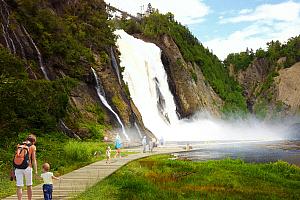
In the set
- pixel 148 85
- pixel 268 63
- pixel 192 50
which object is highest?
pixel 268 63

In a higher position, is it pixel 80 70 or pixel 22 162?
pixel 80 70

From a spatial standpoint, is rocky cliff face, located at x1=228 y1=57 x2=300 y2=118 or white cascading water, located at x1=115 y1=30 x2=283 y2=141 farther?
rocky cliff face, located at x1=228 y1=57 x2=300 y2=118

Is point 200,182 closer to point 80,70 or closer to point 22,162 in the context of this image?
point 22,162

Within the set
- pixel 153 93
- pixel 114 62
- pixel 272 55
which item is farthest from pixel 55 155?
pixel 272 55

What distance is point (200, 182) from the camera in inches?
686

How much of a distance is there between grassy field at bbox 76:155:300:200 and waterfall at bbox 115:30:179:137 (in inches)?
1584

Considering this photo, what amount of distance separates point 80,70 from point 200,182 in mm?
30243

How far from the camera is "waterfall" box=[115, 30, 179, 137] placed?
212ft

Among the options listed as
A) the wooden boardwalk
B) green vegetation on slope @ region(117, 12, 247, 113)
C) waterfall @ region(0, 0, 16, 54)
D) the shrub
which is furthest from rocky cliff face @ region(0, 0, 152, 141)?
green vegetation on slope @ region(117, 12, 247, 113)

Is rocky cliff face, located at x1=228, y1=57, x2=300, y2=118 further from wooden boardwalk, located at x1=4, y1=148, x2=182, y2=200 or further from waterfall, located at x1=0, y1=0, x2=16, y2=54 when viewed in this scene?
wooden boardwalk, located at x1=4, y1=148, x2=182, y2=200

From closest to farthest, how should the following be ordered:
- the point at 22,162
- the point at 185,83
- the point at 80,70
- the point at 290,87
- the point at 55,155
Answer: the point at 22,162
the point at 55,155
the point at 80,70
the point at 185,83
the point at 290,87

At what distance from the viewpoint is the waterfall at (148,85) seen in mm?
64625

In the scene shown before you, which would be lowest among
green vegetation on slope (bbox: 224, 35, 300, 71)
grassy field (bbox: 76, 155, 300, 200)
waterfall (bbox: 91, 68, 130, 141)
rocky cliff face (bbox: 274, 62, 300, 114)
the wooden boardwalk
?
grassy field (bbox: 76, 155, 300, 200)

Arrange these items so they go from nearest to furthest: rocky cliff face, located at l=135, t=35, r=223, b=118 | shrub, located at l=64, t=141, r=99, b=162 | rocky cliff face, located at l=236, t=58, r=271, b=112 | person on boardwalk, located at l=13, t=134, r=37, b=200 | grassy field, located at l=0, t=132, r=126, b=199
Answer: person on boardwalk, located at l=13, t=134, r=37, b=200
grassy field, located at l=0, t=132, r=126, b=199
shrub, located at l=64, t=141, r=99, b=162
rocky cliff face, located at l=135, t=35, r=223, b=118
rocky cliff face, located at l=236, t=58, r=271, b=112
